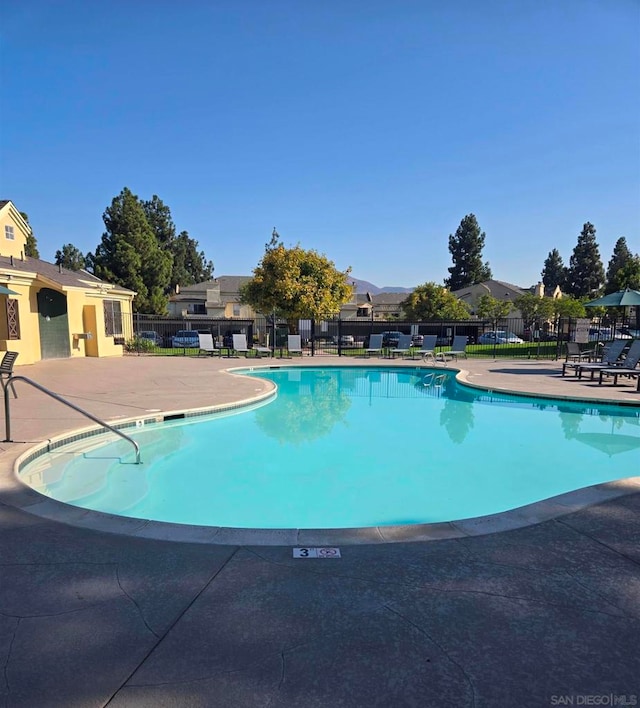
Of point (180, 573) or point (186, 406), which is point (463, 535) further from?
point (186, 406)

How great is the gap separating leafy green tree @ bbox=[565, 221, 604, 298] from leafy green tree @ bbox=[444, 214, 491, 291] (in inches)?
469

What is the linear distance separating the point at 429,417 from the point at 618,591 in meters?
7.75

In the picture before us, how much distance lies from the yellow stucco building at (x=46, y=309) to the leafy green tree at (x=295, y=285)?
23.0 ft

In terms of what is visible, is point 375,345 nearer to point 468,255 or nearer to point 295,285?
point 295,285

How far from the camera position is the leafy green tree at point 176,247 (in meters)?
49.1

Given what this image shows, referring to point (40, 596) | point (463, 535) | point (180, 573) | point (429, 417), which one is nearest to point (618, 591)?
point (463, 535)

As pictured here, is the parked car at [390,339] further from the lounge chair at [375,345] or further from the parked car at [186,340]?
the parked car at [186,340]

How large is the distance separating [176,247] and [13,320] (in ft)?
147

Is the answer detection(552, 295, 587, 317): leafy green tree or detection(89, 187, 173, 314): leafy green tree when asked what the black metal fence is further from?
detection(89, 187, 173, 314): leafy green tree

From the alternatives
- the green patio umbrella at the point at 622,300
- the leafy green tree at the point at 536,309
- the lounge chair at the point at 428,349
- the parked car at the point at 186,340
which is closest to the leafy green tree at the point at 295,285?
the parked car at the point at 186,340

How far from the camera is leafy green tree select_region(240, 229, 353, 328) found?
2305cm

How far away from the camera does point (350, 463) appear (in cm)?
728

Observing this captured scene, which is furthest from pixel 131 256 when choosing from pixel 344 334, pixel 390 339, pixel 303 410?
pixel 303 410

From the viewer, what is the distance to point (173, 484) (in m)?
6.23
